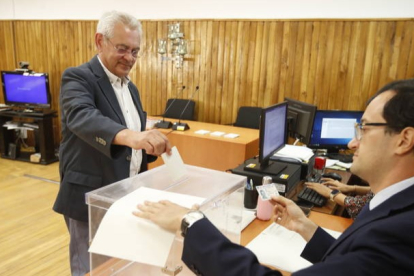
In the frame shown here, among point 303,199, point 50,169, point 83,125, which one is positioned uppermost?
point 83,125

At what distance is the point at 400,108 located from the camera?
929mm

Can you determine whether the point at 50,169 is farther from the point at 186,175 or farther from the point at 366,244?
the point at 366,244

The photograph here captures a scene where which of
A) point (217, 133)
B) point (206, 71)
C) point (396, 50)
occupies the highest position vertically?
point (396, 50)

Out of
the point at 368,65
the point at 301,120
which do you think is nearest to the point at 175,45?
the point at 368,65

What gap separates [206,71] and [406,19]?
259cm

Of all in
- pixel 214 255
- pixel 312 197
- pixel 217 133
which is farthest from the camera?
pixel 217 133

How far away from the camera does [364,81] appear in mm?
4293

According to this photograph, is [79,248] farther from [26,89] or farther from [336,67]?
[26,89]

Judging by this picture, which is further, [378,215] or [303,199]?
[303,199]

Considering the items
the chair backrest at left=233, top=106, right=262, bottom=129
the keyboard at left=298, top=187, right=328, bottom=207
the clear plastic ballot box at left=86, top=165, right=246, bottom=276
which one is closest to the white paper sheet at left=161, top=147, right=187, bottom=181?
the clear plastic ballot box at left=86, top=165, right=246, bottom=276

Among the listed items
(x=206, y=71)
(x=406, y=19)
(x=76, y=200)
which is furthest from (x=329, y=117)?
(x=76, y=200)

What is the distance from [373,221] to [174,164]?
692 mm

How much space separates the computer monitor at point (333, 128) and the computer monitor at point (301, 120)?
0.59 metres

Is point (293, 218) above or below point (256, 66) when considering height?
below
